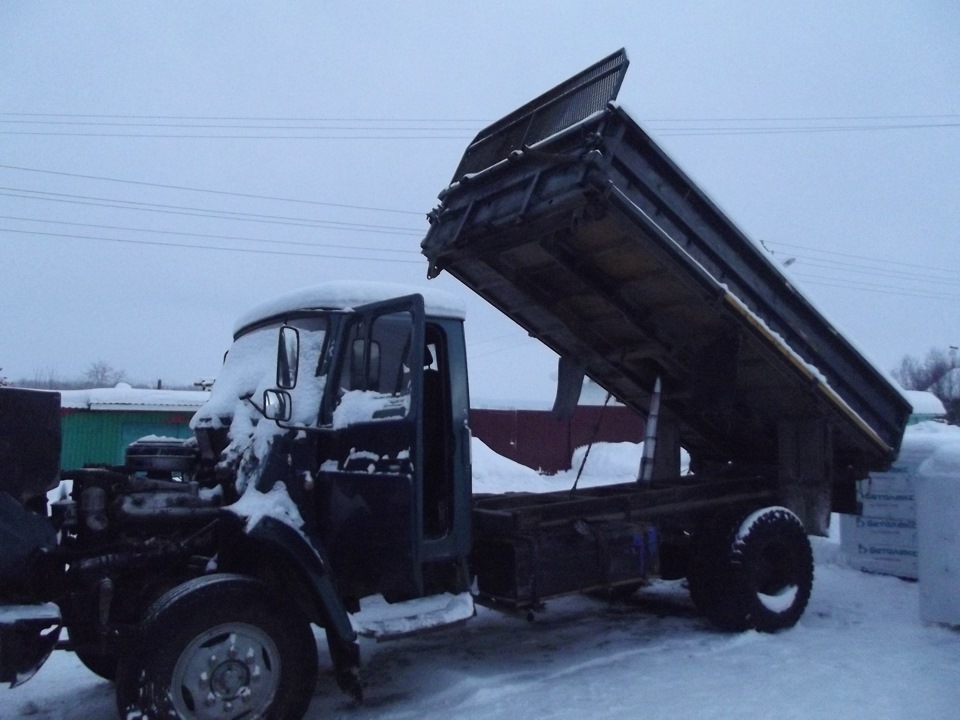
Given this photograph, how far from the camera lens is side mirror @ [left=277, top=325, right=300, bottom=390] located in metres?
4.30

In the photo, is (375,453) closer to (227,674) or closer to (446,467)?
(446,467)

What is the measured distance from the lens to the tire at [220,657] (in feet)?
12.4

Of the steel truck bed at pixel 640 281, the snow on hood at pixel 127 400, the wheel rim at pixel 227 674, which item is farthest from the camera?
the snow on hood at pixel 127 400

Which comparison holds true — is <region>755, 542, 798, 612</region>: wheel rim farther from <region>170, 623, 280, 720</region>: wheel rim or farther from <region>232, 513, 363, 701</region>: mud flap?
<region>170, 623, 280, 720</region>: wheel rim

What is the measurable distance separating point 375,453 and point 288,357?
74cm

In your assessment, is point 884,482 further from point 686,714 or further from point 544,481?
point 544,481

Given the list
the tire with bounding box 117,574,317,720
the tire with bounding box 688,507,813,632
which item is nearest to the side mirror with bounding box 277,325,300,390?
the tire with bounding box 117,574,317,720

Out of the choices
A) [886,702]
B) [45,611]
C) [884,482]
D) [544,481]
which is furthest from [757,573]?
[544,481]

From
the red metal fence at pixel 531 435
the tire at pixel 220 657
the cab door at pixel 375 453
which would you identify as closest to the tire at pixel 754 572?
the cab door at pixel 375 453

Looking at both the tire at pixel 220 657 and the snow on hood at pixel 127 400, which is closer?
the tire at pixel 220 657

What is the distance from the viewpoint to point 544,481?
19406 millimetres

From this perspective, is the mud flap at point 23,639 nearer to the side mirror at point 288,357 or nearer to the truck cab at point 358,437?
the truck cab at point 358,437

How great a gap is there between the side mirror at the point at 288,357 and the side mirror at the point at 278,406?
0.07 meters

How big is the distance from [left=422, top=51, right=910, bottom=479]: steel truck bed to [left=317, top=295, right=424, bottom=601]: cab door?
142 centimetres
